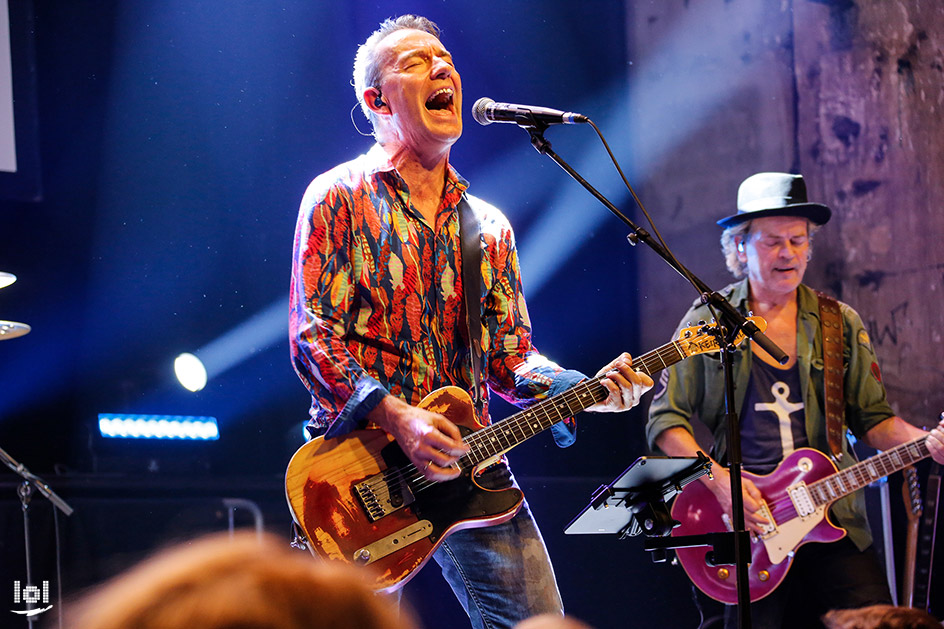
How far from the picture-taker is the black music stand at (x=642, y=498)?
269 centimetres

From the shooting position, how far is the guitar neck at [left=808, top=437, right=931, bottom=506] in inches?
152

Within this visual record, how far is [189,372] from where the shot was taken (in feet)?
16.0

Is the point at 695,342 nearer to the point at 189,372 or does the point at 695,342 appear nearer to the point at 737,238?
the point at 737,238

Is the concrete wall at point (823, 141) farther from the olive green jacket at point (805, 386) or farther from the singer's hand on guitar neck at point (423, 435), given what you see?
the singer's hand on guitar neck at point (423, 435)

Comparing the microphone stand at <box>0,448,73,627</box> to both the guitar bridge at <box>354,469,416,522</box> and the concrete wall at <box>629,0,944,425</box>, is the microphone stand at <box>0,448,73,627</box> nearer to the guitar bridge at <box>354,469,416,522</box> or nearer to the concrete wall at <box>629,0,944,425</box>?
the guitar bridge at <box>354,469,416,522</box>

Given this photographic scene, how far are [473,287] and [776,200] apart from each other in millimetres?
1967

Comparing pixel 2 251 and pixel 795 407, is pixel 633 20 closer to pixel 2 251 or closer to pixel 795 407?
pixel 795 407

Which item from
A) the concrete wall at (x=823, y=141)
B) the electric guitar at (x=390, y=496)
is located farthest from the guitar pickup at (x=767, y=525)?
the electric guitar at (x=390, y=496)

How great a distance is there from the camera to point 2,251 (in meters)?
4.79

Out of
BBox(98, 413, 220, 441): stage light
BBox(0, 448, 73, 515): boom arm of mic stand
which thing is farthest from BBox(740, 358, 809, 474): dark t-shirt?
BBox(0, 448, 73, 515): boom arm of mic stand

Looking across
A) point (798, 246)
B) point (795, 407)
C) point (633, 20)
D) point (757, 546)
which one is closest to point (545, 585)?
point (757, 546)

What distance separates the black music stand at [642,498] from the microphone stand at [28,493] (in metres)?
2.60

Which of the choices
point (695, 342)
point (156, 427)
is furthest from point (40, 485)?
point (695, 342)

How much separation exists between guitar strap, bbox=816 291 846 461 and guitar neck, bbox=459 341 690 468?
1.42 metres
